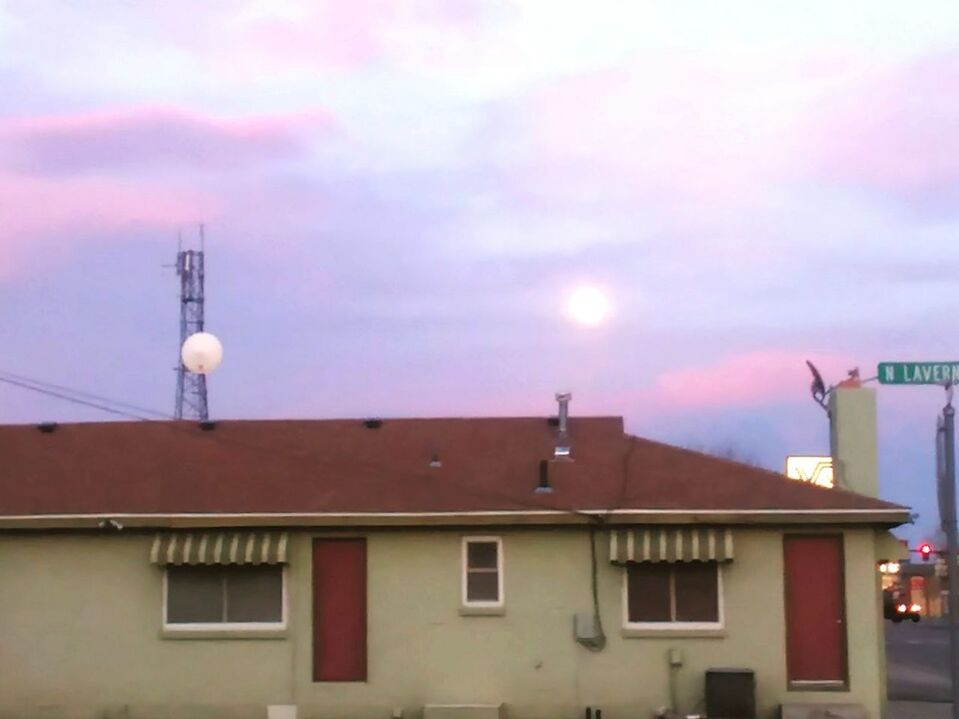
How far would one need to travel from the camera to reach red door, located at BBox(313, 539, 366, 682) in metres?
19.3

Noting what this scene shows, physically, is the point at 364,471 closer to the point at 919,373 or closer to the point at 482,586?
the point at 482,586

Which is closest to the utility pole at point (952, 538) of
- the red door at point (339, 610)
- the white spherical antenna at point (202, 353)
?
the red door at point (339, 610)

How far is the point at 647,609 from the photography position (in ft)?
63.0

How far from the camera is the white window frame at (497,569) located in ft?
63.1

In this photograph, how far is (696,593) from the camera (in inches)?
755

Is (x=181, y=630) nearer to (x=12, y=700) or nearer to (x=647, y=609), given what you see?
(x=12, y=700)

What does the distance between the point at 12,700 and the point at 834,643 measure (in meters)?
10.4

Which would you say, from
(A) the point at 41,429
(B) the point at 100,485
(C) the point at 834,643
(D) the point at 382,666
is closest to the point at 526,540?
(D) the point at 382,666

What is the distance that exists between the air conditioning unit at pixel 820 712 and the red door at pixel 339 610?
5.26 metres

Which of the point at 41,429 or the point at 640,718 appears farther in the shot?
the point at 41,429

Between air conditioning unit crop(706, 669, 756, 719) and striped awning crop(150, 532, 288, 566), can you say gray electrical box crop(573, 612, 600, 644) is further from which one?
striped awning crop(150, 532, 288, 566)

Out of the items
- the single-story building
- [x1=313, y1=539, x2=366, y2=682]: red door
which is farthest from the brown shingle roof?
[x1=313, y1=539, x2=366, y2=682]: red door

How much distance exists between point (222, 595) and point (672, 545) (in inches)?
228

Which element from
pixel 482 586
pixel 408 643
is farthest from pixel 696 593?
pixel 408 643
